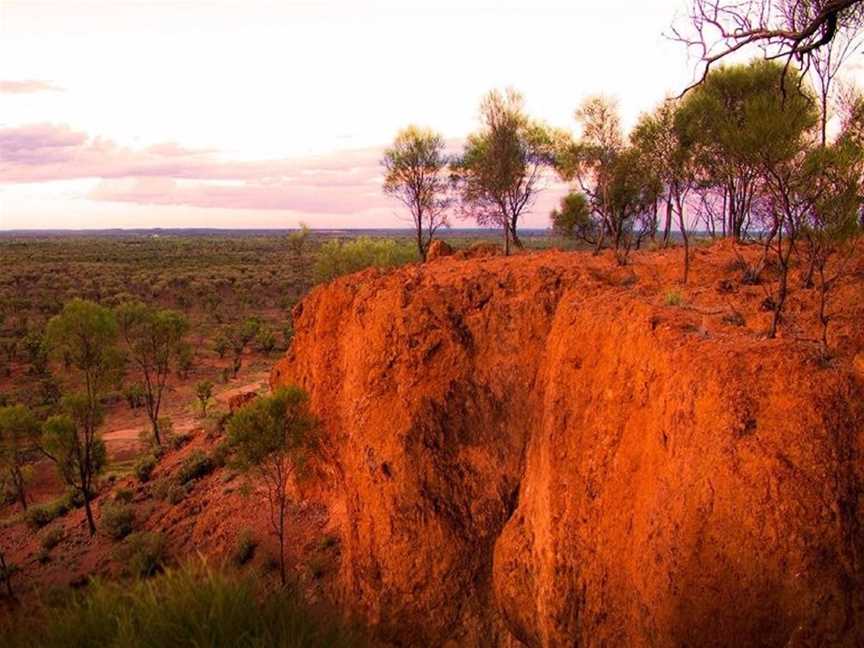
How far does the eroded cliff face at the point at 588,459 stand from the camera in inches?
291

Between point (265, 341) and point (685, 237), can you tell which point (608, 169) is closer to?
point (685, 237)

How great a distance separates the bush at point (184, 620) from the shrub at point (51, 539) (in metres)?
21.7

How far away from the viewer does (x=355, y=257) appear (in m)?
31.7

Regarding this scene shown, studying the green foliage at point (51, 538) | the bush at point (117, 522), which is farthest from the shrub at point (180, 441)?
the bush at point (117, 522)

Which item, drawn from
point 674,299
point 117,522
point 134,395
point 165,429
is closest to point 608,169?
point 674,299

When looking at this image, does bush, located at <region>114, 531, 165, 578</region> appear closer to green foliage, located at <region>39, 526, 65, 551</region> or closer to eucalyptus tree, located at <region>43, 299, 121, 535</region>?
green foliage, located at <region>39, 526, 65, 551</region>

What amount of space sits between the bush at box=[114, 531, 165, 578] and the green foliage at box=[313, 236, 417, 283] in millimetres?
15381

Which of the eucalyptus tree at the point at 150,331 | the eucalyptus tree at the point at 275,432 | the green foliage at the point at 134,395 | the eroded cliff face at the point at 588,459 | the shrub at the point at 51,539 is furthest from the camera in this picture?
the green foliage at the point at 134,395

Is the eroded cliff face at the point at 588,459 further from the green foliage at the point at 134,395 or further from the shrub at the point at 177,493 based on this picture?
the green foliage at the point at 134,395

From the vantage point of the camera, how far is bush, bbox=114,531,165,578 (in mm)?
17969

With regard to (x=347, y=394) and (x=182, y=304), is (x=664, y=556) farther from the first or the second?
(x=182, y=304)

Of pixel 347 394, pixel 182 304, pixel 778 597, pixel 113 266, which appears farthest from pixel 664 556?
pixel 113 266

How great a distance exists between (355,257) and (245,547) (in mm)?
17282

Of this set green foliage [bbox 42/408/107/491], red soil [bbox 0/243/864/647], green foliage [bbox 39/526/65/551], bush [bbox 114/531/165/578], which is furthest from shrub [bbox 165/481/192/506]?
red soil [bbox 0/243/864/647]
